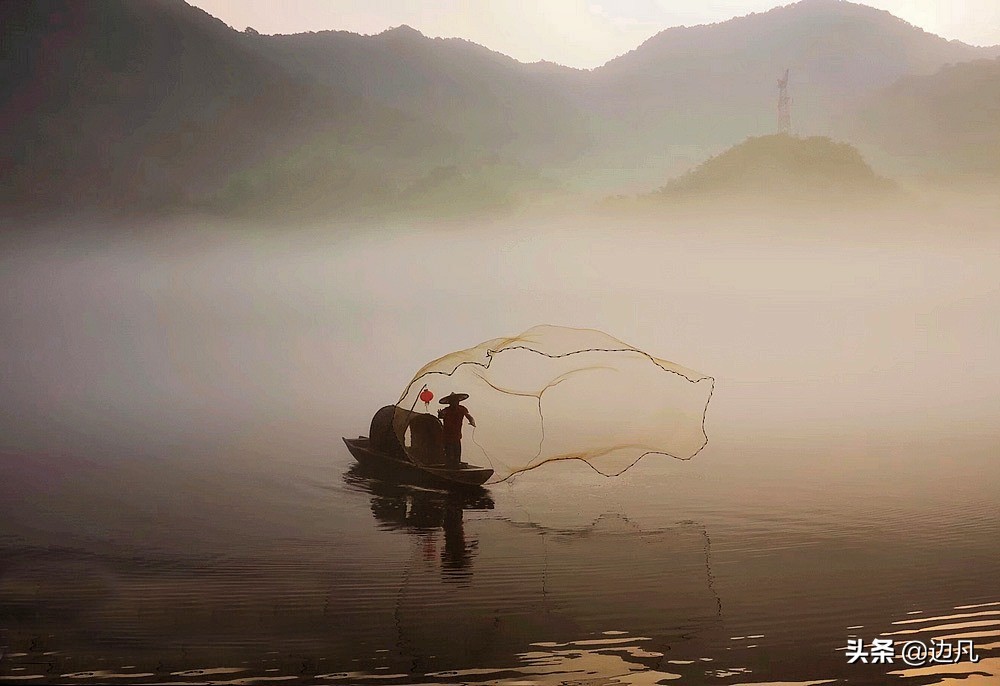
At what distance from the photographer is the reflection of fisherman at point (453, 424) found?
7.96 metres

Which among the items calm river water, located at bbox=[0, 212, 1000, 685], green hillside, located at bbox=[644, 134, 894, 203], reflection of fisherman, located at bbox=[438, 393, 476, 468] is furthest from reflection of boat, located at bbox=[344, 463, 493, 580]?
green hillside, located at bbox=[644, 134, 894, 203]

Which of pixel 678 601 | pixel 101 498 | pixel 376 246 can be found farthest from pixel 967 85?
pixel 101 498

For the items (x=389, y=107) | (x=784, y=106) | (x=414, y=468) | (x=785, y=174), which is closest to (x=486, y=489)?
(x=414, y=468)

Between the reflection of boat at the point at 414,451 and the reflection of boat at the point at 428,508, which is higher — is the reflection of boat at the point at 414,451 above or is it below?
above

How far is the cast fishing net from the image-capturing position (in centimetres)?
816

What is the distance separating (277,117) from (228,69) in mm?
872

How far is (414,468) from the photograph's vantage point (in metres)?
8.15

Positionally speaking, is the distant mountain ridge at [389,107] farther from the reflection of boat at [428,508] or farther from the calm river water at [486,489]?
the reflection of boat at [428,508]

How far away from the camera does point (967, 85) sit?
11172 mm

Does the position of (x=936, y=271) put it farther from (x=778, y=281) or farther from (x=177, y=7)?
(x=177, y=7)

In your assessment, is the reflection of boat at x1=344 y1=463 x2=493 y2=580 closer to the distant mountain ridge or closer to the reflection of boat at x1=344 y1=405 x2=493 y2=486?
the reflection of boat at x1=344 y1=405 x2=493 y2=486

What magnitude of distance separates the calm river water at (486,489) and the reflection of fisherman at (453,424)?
0.37 meters

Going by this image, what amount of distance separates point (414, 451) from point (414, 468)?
0.54 ft

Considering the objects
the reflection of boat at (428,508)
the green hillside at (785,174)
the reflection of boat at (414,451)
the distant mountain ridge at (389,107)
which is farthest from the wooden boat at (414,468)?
the green hillside at (785,174)
